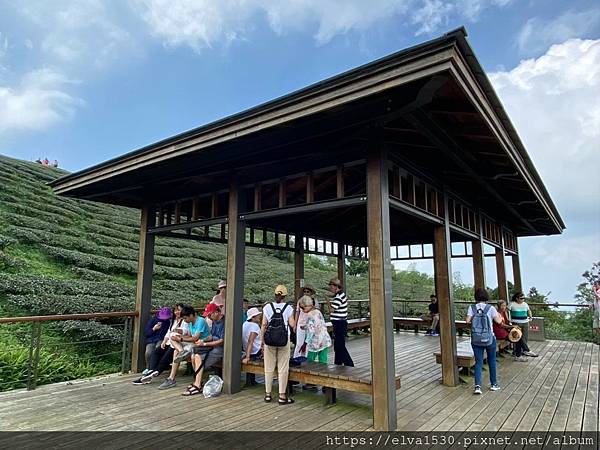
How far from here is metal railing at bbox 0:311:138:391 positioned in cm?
447

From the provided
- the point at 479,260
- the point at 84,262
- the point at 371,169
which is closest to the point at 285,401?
the point at 371,169

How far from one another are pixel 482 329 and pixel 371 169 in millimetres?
2538

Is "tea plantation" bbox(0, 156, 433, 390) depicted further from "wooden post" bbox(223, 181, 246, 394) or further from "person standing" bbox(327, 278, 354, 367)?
"person standing" bbox(327, 278, 354, 367)

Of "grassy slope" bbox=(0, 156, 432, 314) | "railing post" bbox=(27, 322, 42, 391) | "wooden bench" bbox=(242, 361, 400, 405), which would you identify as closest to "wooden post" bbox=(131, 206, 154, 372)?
"railing post" bbox=(27, 322, 42, 391)

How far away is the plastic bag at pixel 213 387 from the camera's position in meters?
4.07

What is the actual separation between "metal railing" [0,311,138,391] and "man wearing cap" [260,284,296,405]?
7.91 feet

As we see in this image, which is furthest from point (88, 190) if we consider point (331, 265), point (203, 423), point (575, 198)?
point (331, 265)

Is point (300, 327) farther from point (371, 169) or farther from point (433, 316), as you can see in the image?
point (433, 316)

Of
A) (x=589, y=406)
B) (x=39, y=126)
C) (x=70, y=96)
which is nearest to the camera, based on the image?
(x=589, y=406)

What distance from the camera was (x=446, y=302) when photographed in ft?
15.2

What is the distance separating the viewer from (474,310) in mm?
4355

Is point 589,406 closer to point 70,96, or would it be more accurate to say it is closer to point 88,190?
point 88,190

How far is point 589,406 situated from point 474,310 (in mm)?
1402

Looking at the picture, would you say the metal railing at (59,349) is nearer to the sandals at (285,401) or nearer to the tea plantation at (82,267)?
the tea plantation at (82,267)
